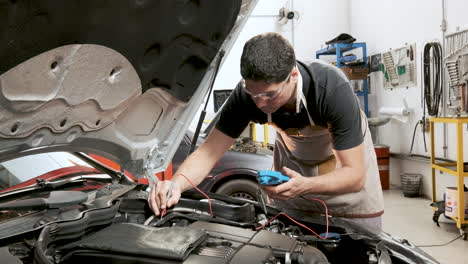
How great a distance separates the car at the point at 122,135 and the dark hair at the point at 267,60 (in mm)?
158

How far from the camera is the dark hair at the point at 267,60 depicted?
1.59 metres

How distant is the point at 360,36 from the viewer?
7.34 m

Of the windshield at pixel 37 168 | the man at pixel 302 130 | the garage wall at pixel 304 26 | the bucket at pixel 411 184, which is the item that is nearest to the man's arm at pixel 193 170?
the man at pixel 302 130

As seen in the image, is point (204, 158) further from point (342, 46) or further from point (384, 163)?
point (342, 46)

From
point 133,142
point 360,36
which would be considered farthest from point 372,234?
point 360,36

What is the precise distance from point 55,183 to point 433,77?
4.62 metres

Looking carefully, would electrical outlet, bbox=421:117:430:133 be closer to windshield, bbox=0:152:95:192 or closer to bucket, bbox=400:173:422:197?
bucket, bbox=400:173:422:197

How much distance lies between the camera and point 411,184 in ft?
17.9

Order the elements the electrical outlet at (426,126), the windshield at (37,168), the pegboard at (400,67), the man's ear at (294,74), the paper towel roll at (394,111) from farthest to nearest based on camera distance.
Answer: the paper towel roll at (394,111)
the pegboard at (400,67)
the electrical outlet at (426,126)
the windshield at (37,168)
the man's ear at (294,74)

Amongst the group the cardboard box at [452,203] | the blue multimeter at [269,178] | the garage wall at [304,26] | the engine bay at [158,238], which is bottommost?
the cardboard box at [452,203]

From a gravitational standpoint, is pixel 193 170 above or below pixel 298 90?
below

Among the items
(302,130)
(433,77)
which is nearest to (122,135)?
(302,130)

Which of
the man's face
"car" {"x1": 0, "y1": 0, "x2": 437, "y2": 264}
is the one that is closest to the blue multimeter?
"car" {"x1": 0, "y1": 0, "x2": 437, "y2": 264}

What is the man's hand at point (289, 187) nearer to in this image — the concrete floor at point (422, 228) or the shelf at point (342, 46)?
the concrete floor at point (422, 228)
